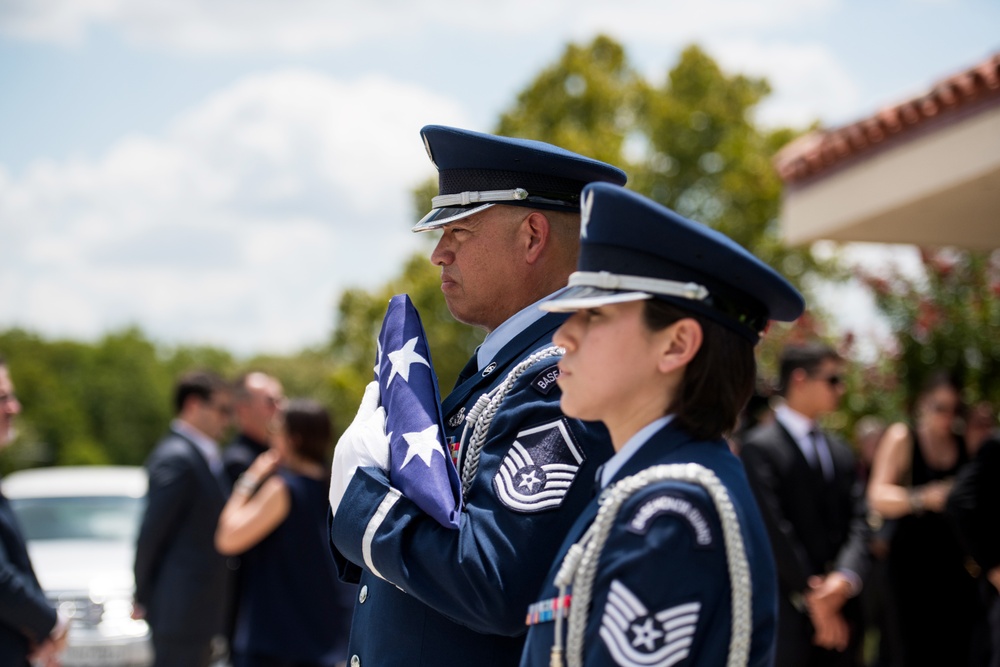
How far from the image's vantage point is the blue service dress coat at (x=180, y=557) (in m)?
6.32

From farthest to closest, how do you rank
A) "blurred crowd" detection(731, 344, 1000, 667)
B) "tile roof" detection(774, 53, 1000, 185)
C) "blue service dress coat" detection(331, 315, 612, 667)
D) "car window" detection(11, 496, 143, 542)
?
"car window" detection(11, 496, 143, 542), "tile roof" detection(774, 53, 1000, 185), "blurred crowd" detection(731, 344, 1000, 667), "blue service dress coat" detection(331, 315, 612, 667)

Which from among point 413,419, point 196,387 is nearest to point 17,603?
point 413,419

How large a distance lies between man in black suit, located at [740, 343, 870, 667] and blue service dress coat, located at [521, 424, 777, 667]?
157 inches

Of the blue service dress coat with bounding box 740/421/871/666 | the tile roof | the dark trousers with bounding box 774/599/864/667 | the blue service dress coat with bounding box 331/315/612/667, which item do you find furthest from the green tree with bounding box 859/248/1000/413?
the blue service dress coat with bounding box 331/315/612/667

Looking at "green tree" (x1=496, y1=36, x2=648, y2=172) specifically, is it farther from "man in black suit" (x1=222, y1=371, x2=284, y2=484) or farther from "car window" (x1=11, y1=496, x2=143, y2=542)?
"man in black suit" (x1=222, y1=371, x2=284, y2=484)

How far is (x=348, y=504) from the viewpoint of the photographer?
223cm

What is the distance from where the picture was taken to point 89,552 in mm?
8828

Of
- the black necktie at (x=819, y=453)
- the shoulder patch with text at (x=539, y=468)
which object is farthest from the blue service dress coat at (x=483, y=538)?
the black necktie at (x=819, y=453)

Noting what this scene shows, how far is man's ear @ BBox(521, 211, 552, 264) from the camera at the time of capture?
2.49 meters

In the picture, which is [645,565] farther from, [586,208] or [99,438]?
[99,438]

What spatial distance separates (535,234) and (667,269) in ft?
2.28

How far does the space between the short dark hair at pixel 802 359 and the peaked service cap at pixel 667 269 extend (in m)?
4.26

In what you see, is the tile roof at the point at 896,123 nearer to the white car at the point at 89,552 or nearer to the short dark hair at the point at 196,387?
the short dark hair at the point at 196,387

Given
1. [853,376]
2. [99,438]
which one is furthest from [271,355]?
[853,376]
